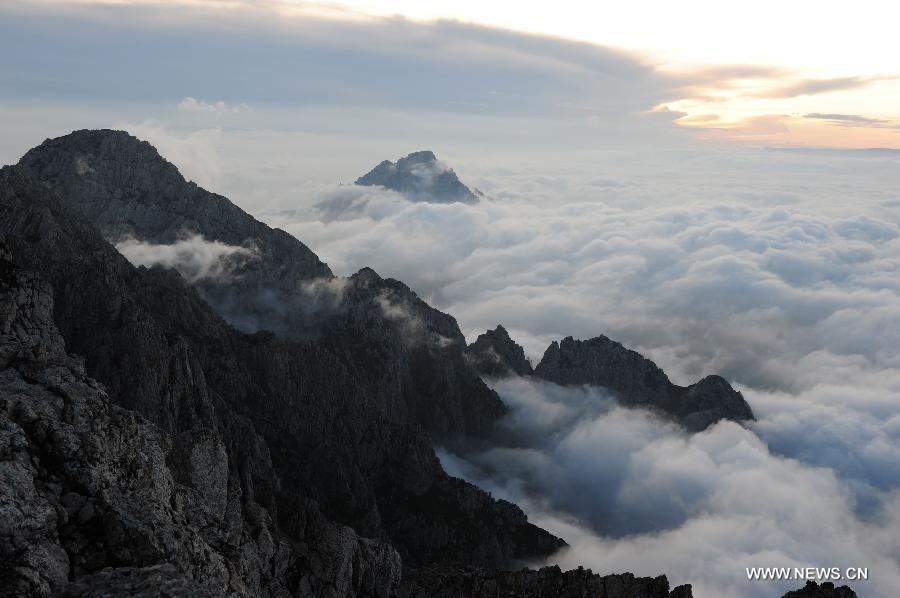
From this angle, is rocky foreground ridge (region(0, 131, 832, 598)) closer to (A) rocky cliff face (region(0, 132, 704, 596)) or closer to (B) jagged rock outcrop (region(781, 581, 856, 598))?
(A) rocky cliff face (region(0, 132, 704, 596))

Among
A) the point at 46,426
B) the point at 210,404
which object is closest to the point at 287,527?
the point at 210,404

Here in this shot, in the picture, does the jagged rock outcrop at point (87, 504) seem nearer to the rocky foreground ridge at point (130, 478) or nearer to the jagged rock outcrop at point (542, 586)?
the rocky foreground ridge at point (130, 478)

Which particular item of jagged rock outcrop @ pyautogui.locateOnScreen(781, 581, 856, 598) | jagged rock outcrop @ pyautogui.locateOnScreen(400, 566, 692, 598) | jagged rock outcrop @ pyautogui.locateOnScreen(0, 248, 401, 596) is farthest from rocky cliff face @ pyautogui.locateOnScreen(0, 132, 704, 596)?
jagged rock outcrop @ pyautogui.locateOnScreen(781, 581, 856, 598)

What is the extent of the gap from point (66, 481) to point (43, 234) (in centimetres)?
16588

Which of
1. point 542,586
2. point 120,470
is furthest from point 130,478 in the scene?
point 542,586

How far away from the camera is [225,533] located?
48594 mm

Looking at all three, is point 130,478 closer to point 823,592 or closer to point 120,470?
point 120,470

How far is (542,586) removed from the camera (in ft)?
401

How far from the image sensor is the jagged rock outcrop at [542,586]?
386ft

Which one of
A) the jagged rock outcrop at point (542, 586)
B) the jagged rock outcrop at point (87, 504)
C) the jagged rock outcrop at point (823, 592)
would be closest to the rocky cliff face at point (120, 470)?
the jagged rock outcrop at point (87, 504)

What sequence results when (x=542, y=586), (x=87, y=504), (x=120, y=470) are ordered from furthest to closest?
(x=542, y=586) → (x=120, y=470) → (x=87, y=504)

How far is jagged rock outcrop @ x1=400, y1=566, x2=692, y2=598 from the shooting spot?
386 feet

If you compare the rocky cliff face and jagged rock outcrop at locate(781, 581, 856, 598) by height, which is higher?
the rocky cliff face

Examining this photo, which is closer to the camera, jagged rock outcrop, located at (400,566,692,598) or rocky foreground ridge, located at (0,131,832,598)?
rocky foreground ridge, located at (0,131,832,598)
